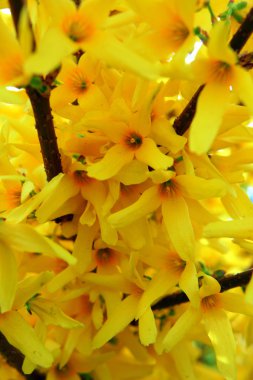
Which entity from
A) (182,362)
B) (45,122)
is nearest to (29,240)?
(45,122)

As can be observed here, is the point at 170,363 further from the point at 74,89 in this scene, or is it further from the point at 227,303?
the point at 74,89

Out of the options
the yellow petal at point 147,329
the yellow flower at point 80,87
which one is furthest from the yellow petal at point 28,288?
the yellow flower at point 80,87

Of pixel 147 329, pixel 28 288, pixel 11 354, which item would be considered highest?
pixel 28 288

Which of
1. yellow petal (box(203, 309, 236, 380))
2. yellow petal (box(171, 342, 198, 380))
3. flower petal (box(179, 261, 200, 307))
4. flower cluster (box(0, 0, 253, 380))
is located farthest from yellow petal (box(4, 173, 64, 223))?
yellow petal (box(171, 342, 198, 380))

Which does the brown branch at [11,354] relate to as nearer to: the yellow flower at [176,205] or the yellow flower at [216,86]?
the yellow flower at [176,205]

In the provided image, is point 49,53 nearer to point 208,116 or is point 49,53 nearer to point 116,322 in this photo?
point 208,116

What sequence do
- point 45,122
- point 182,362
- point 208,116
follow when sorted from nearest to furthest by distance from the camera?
point 208,116, point 45,122, point 182,362
